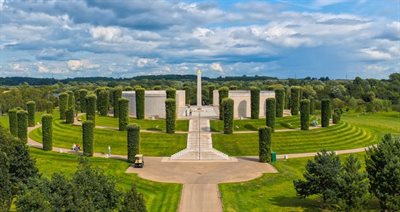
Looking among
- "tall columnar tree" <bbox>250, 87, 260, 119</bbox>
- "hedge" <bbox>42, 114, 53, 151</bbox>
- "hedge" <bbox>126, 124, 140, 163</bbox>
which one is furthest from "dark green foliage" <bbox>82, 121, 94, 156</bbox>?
"tall columnar tree" <bbox>250, 87, 260, 119</bbox>

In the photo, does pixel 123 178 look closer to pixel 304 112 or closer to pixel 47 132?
pixel 47 132

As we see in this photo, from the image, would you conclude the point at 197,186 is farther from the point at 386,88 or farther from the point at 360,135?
the point at 386,88

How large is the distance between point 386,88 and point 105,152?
14330 cm

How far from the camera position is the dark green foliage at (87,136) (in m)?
53.1

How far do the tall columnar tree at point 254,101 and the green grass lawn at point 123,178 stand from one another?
28156 mm

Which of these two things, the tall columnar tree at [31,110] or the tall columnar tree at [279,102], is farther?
the tall columnar tree at [279,102]

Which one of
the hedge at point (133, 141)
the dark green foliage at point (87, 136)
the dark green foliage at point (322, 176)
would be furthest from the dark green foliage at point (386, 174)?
the dark green foliage at point (87, 136)

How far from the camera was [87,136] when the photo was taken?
53.3 meters

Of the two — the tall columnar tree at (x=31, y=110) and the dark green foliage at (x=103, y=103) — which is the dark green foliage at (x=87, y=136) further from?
the dark green foliage at (x=103, y=103)

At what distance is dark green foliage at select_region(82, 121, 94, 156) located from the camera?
53094mm

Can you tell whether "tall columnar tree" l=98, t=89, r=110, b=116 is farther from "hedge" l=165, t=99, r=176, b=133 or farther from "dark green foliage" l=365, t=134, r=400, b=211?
"dark green foliage" l=365, t=134, r=400, b=211

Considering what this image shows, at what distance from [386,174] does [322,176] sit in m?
4.68

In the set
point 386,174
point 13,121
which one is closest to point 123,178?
point 13,121

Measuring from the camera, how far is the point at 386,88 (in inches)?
6663
